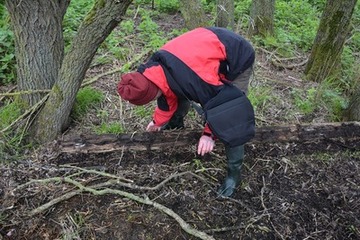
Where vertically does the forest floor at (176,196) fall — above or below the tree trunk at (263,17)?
below

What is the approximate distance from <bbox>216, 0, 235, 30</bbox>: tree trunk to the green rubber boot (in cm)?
254

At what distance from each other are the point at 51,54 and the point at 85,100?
1.86 feet

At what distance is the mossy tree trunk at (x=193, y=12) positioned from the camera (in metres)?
4.58

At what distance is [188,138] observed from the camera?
320 cm

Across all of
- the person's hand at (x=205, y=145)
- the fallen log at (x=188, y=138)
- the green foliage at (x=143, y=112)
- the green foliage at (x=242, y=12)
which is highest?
the person's hand at (x=205, y=145)

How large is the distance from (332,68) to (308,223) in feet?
8.21

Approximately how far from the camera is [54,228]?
2512 millimetres

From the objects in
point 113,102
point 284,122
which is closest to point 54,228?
point 113,102

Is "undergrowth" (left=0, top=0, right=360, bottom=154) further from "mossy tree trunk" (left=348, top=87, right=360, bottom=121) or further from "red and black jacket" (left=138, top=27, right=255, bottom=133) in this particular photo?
"red and black jacket" (left=138, top=27, right=255, bottom=133)

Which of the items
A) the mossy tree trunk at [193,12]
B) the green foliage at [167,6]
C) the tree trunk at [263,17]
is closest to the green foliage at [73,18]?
the green foliage at [167,6]

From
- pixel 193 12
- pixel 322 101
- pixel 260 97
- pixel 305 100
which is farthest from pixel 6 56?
pixel 322 101

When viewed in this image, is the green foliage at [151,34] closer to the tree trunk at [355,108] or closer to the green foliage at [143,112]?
the green foliage at [143,112]

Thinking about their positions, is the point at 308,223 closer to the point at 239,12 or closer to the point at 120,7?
the point at 120,7

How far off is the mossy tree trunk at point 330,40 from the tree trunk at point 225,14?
1.07 meters
